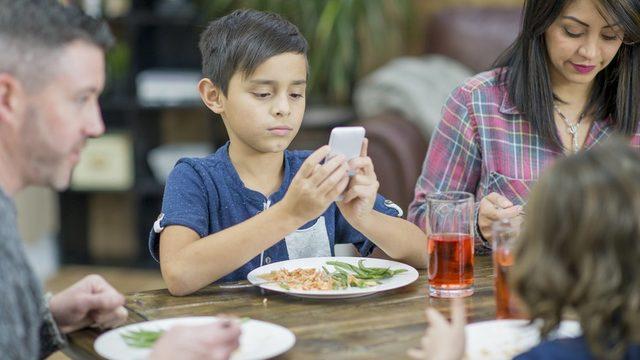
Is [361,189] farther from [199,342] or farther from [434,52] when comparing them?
[434,52]

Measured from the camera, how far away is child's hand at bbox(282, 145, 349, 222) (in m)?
1.66

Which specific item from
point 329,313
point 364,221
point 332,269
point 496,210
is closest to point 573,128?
point 496,210

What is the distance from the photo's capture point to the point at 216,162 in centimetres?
199

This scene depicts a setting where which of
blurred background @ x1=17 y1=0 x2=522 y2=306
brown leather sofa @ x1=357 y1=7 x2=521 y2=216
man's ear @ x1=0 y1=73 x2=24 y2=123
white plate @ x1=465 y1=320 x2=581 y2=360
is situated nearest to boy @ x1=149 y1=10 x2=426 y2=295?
white plate @ x1=465 y1=320 x2=581 y2=360

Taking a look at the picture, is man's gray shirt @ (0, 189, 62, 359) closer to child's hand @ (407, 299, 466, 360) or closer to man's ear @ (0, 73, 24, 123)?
man's ear @ (0, 73, 24, 123)

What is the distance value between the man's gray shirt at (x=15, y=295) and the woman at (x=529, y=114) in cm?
108

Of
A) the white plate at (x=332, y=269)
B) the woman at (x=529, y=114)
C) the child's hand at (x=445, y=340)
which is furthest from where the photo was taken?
the woman at (x=529, y=114)

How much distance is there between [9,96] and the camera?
1274mm

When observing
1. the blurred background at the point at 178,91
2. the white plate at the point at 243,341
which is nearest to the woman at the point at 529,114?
the white plate at the point at 243,341

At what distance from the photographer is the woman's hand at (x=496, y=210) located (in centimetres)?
183

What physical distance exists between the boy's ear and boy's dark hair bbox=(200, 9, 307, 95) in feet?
0.04

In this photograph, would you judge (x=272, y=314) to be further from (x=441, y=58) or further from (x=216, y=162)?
(x=441, y=58)

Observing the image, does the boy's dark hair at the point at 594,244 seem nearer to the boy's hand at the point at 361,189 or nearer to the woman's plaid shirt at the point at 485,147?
the boy's hand at the point at 361,189

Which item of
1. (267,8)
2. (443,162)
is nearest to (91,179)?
(267,8)
